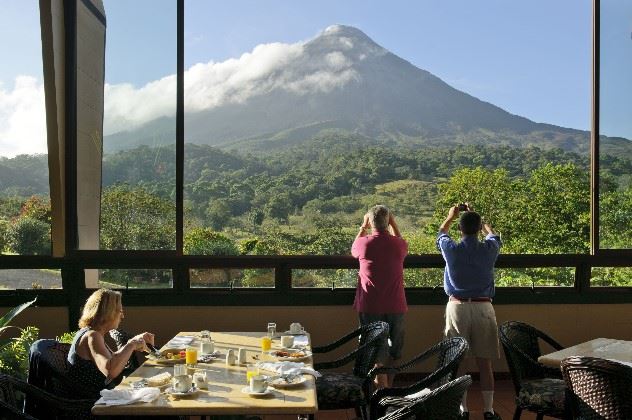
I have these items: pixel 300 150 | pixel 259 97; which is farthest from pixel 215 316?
pixel 259 97

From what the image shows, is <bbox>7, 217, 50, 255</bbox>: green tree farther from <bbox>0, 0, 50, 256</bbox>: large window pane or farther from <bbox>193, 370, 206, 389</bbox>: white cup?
<bbox>193, 370, 206, 389</bbox>: white cup

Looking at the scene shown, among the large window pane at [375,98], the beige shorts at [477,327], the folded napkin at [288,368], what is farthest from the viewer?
the large window pane at [375,98]

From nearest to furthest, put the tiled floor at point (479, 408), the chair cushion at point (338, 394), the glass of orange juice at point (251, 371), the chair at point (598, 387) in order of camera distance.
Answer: the chair at point (598, 387) < the glass of orange juice at point (251, 371) < the chair cushion at point (338, 394) < the tiled floor at point (479, 408)

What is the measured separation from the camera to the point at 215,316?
235 inches

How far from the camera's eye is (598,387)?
2998mm

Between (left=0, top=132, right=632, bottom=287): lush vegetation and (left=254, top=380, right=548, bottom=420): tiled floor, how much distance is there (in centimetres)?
104

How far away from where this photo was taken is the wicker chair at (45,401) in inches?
123

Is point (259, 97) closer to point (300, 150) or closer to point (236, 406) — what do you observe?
point (300, 150)

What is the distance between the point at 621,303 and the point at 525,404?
2.75 metres

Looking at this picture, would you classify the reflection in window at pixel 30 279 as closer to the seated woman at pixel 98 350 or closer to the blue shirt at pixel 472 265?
the seated woman at pixel 98 350

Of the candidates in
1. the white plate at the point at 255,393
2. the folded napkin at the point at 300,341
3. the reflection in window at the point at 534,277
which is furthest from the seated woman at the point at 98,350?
the reflection in window at the point at 534,277

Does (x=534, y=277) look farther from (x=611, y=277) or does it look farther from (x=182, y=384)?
(x=182, y=384)

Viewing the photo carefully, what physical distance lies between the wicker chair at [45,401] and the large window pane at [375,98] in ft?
19.9

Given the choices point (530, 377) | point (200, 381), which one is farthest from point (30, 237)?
point (530, 377)
